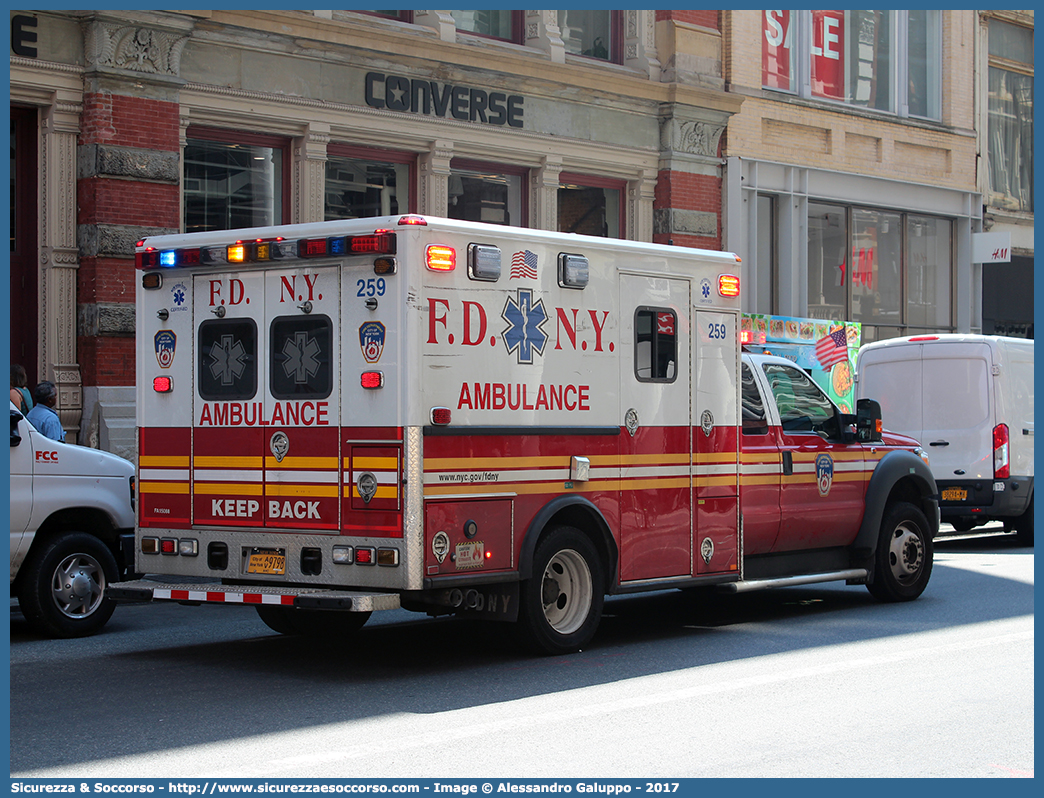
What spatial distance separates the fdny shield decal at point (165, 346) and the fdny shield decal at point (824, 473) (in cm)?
519

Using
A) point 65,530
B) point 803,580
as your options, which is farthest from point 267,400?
point 803,580

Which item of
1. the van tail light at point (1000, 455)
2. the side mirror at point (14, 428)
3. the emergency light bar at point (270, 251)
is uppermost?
the emergency light bar at point (270, 251)

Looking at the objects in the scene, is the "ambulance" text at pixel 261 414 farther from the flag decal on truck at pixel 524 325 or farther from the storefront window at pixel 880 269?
the storefront window at pixel 880 269

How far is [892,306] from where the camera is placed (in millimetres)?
26328

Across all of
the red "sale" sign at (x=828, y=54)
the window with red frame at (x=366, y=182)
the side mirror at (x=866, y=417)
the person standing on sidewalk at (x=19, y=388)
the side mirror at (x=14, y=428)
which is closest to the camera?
the side mirror at (x=14, y=428)

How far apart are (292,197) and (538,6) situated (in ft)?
15.4

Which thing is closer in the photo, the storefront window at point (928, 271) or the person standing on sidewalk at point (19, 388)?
the person standing on sidewalk at point (19, 388)

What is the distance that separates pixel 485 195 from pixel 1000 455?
8.09 meters

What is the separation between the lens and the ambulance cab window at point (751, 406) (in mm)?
10680

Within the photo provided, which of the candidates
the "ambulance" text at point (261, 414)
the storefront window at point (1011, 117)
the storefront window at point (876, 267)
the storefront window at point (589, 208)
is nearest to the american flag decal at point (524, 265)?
the "ambulance" text at point (261, 414)

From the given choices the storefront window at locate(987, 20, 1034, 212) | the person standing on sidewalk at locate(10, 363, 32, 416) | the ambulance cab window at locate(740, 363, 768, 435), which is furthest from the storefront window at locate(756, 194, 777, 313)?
the person standing on sidewalk at locate(10, 363, 32, 416)

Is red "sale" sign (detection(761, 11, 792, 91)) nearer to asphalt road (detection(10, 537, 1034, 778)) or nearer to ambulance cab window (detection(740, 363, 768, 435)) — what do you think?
ambulance cab window (detection(740, 363, 768, 435))

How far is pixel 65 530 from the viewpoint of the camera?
1027 cm
